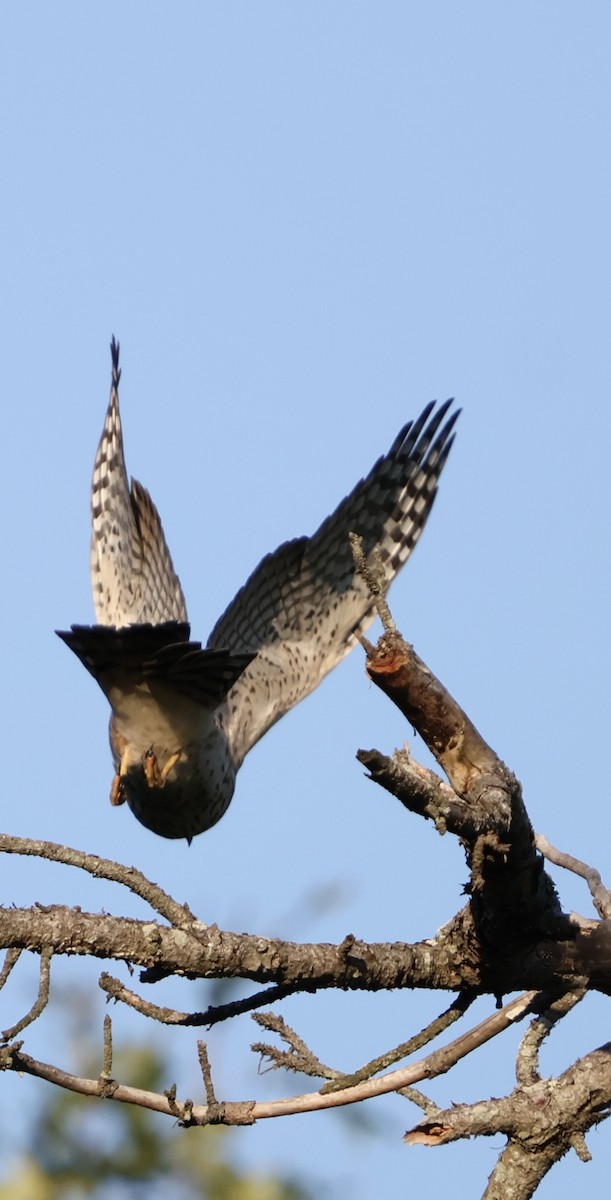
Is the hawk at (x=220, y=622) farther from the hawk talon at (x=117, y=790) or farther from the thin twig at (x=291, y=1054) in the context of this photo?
the thin twig at (x=291, y=1054)

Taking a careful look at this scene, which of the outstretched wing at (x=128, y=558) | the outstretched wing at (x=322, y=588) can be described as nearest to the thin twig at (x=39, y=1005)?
the outstretched wing at (x=322, y=588)

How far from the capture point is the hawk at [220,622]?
236 inches

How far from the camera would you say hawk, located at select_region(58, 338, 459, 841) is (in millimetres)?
6004

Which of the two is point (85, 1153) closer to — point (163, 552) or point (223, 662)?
point (223, 662)

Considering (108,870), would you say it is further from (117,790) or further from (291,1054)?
(117,790)

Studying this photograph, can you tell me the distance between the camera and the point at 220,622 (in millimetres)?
7324

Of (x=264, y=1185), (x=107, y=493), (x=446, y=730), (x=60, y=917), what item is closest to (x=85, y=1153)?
(x=264, y=1185)

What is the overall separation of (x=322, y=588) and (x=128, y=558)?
119 centimetres

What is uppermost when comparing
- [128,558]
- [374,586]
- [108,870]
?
[128,558]

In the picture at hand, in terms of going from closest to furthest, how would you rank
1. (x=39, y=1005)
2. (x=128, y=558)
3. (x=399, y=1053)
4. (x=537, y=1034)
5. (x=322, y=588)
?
(x=39, y=1005)
(x=399, y=1053)
(x=537, y=1034)
(x=322, y=588)
(x=128, y=558)

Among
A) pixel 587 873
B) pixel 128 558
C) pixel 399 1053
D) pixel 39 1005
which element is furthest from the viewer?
pixel 128 558

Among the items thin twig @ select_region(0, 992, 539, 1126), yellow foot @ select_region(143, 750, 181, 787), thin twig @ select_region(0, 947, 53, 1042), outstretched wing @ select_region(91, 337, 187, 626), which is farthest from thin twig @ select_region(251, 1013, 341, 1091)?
outstretched wing @ select_region(91, 337, 187, 626)

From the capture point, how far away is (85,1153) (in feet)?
19.1

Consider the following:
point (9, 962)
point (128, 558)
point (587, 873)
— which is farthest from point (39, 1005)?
point (128, 558)
